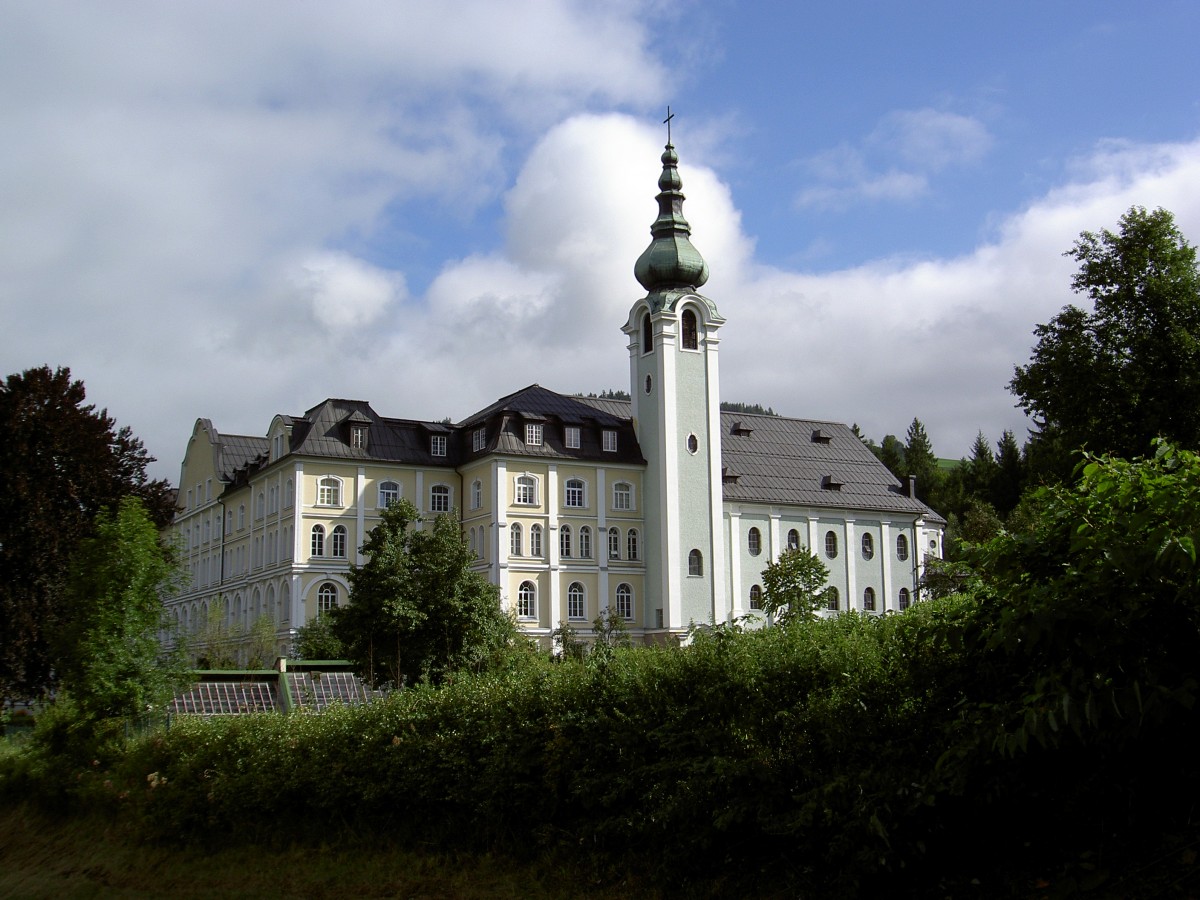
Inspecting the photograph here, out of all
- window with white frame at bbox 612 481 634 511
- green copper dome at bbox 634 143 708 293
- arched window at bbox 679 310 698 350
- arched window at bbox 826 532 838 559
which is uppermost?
green copper dome at bbox 634 143 708 293

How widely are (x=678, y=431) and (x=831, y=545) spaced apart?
13.3 m

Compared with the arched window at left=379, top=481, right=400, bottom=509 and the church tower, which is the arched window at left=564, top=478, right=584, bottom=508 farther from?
the arched window at left=379, top=481, right=400, bottom=509

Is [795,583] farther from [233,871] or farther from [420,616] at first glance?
[233,871]

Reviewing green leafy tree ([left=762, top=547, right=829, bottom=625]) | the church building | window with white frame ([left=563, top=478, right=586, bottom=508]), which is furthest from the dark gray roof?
green leafy tree ([left=762, top=547, right=829, bottom=625])

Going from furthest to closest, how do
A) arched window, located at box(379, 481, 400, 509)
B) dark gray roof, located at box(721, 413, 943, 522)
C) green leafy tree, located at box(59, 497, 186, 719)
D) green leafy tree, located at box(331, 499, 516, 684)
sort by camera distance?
1. dark gray roof, located at box(721, 413, 943, 522)
2. arched window, located at box(379, 481, 400, 509)
3. green leafy tree, located at box(331, 499, 516, 684)
4. green leafy tree, located at box(59, 497, 186, 719)

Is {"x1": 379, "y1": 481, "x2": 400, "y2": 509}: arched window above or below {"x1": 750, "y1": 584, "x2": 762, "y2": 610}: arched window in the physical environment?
above

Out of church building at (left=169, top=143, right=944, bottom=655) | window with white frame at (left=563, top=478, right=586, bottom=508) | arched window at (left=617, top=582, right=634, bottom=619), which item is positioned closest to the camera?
church building at (left=169, top=143, right=944, bottom=655)

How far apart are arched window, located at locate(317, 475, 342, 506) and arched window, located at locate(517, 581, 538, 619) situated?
10.4 metres

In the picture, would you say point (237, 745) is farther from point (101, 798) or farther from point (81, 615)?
point (81, 615)

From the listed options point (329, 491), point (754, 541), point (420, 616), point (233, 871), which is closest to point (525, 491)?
point (329, 491)

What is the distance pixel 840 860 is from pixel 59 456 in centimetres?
2873

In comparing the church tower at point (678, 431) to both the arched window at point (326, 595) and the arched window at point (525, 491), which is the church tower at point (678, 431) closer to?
the arched window at point (525, 491)

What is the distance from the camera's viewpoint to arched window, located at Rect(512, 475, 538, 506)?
64.2 metres

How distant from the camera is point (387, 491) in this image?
65062 millimetres
